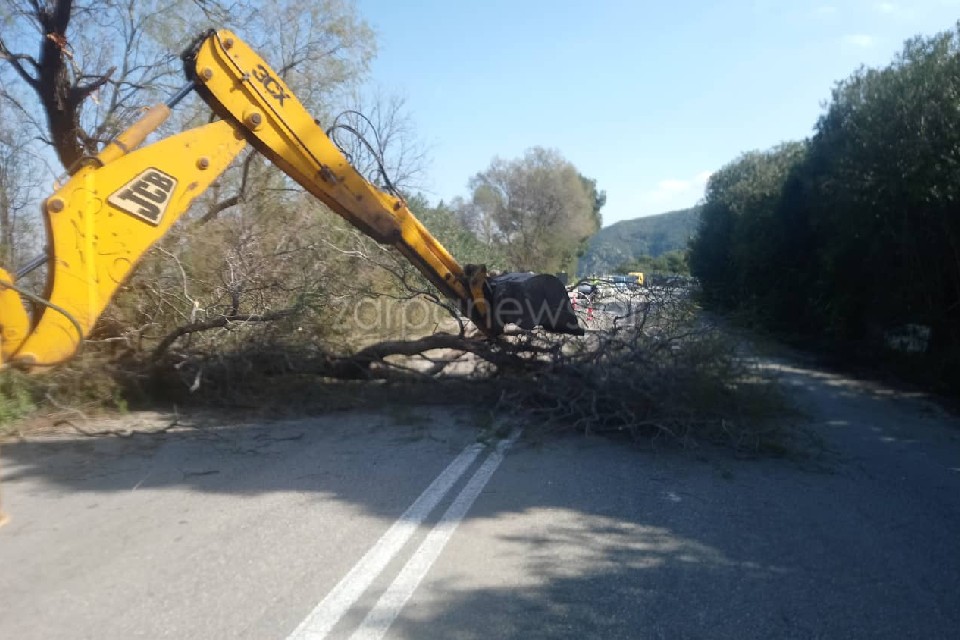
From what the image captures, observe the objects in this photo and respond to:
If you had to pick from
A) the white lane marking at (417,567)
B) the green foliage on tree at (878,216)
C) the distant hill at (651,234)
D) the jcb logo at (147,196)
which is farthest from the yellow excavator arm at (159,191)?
the distant hill at (651,234)

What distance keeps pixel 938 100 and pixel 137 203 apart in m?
12.5

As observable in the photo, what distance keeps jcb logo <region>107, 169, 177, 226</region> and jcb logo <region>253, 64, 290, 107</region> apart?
56.4 inches

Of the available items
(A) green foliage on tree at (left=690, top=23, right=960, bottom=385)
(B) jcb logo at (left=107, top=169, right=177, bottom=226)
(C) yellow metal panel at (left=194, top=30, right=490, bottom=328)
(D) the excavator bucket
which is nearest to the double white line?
(D) the excavator bucket

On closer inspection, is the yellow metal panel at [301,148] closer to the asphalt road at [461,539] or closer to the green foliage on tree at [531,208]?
the asphalt road at [461,539]

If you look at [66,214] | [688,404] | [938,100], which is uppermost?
[938,100]

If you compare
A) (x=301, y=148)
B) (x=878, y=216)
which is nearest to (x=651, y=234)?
(x=878, y=216)

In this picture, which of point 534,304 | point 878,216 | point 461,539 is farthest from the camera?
point 878,216

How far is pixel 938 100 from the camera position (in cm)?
1288

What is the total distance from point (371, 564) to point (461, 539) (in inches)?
28.7

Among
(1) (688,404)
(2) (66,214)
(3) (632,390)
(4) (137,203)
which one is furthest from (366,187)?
(1) (688,404)

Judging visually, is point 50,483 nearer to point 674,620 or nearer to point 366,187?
point 366,187

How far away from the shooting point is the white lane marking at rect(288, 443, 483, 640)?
4.12 meters

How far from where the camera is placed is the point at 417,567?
4.90 meters

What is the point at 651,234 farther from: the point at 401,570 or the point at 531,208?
the point at 401,570
